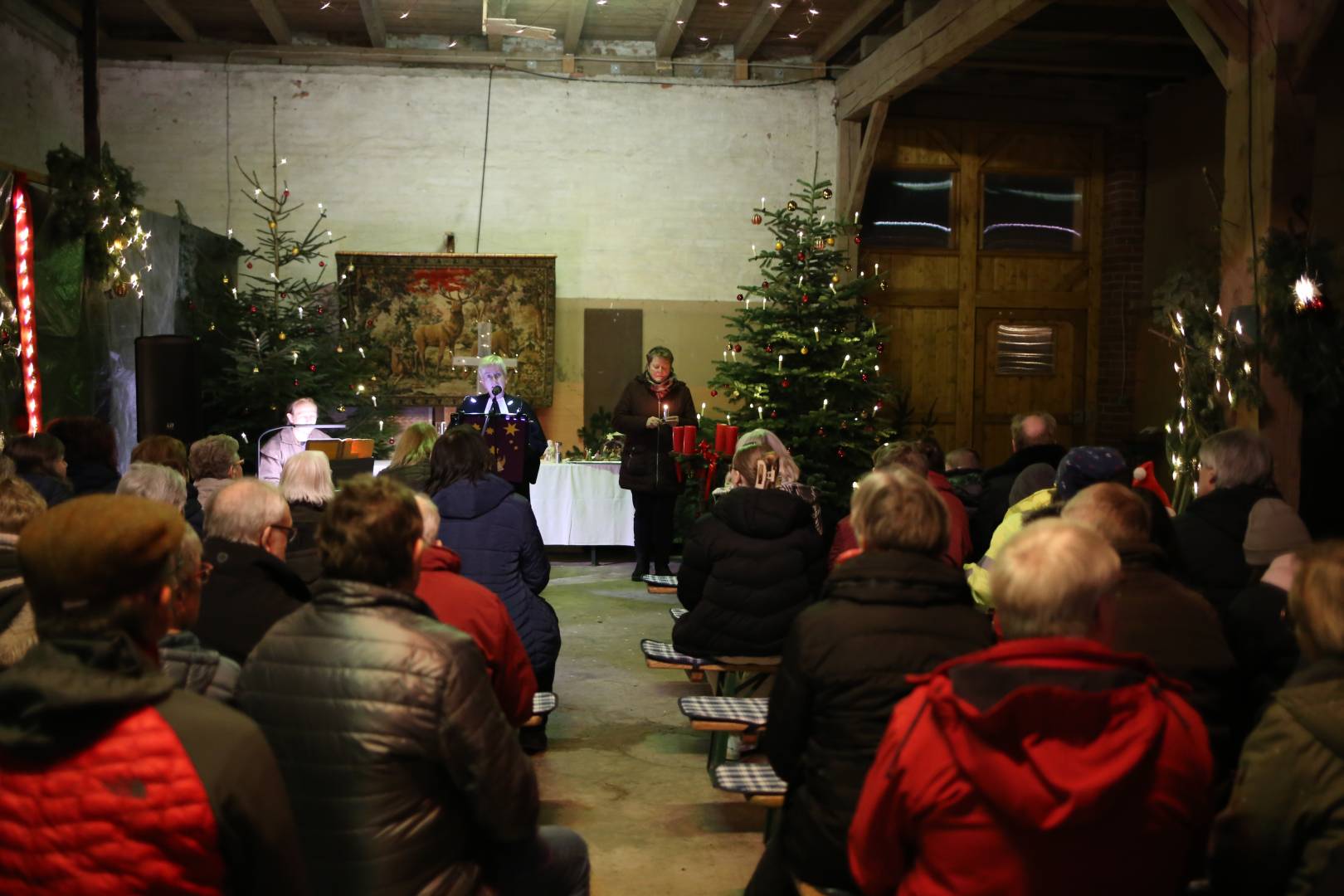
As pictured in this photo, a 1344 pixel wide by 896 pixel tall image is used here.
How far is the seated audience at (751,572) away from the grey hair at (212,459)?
211 centimetres

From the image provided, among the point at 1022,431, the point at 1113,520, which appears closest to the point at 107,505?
the point at 1113,520

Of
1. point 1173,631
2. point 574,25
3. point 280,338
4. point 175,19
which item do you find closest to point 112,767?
point 1173,631

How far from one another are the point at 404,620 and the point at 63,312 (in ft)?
23.2

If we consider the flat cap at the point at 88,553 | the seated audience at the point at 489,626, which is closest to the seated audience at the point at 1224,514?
the seated audience at the point at 489,626

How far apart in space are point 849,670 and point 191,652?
1447 millimetres

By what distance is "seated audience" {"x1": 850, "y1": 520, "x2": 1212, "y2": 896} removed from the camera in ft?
6.61

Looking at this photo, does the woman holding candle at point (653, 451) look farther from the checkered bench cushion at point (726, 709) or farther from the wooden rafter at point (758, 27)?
the checkered bench cushion at point (726, 709)

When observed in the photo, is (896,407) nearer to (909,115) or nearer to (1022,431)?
(909,115)

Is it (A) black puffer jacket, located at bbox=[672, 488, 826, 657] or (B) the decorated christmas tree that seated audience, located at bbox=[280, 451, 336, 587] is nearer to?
(A) black puffer jacket, located at bbox=[672, 488, 826, 657]

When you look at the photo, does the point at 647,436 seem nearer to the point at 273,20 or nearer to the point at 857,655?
the point at 273,20

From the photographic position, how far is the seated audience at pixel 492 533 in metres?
5.01

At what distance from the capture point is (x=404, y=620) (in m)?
2.49

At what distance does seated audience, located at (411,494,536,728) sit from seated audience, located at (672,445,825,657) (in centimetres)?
139

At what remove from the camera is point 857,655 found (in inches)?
111
